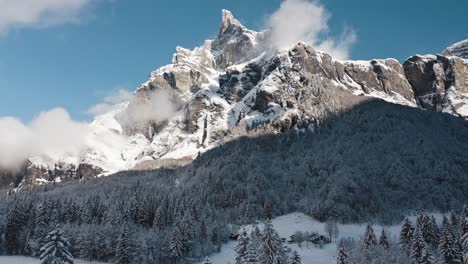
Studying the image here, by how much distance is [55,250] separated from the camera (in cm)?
5578

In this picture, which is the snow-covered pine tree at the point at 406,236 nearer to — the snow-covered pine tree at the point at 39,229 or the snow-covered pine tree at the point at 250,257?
the snow-covered pine tree at the point at 250,257

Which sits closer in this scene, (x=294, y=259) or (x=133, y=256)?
(x=294, y=259)

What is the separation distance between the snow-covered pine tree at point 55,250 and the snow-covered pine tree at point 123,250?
7682 cm

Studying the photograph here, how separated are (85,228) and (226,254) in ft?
160

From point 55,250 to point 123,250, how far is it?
7851 cm

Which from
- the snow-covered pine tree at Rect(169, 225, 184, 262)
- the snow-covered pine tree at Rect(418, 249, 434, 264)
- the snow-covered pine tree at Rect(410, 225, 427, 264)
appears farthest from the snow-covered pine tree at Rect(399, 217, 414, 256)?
the snow-covered pine tree at Rect(169, 225, 184, 262)

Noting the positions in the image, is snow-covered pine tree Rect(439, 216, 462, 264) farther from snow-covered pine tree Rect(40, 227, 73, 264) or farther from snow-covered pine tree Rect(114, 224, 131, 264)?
snow-covered pine tree Rect(40, 227, 73, 264)

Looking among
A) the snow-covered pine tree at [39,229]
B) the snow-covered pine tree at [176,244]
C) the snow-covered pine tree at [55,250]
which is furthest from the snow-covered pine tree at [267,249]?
the snow-covered pine tree at [39,229]

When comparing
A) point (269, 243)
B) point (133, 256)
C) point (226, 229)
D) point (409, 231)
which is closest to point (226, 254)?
point (226, 229)

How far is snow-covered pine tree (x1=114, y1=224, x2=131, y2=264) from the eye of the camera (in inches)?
5157

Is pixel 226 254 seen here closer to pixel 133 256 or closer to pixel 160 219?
pixel 160 219

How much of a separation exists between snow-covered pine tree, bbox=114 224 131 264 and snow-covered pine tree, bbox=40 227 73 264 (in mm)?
76817

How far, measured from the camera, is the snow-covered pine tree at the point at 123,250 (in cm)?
13100

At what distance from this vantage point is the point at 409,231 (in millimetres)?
140250
